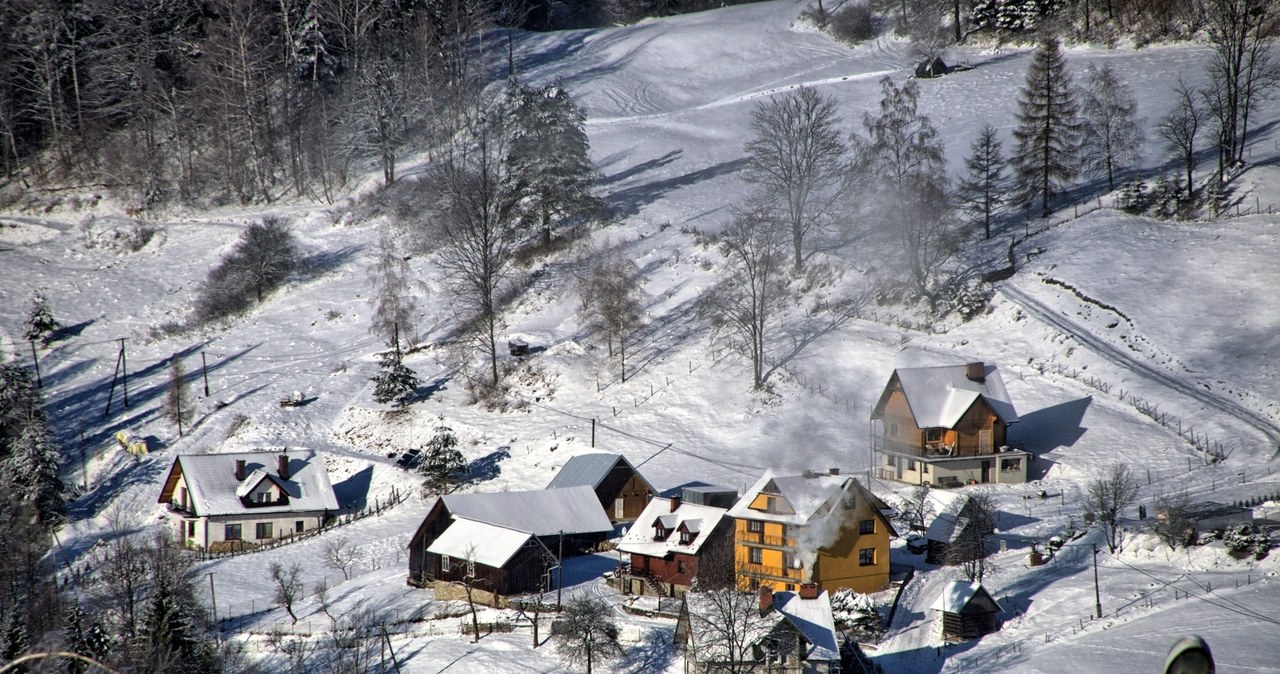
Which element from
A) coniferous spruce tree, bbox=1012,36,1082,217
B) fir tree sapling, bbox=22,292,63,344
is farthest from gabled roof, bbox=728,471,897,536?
fir tree sapling, bbox=22,292,63,344

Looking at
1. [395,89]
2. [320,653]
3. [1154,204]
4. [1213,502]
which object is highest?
[395,89]

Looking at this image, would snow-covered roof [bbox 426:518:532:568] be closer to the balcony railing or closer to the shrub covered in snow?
the balcony railing

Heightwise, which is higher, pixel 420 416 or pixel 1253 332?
pixel 1253 332

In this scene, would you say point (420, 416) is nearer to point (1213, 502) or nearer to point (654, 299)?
point (654, 299)

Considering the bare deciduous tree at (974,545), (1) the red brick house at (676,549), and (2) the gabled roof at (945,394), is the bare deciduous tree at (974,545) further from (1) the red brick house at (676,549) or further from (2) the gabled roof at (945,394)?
(2) the gabled roof at (945,394)

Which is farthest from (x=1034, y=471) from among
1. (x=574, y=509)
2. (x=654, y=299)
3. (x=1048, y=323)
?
(x=654, y=299)
